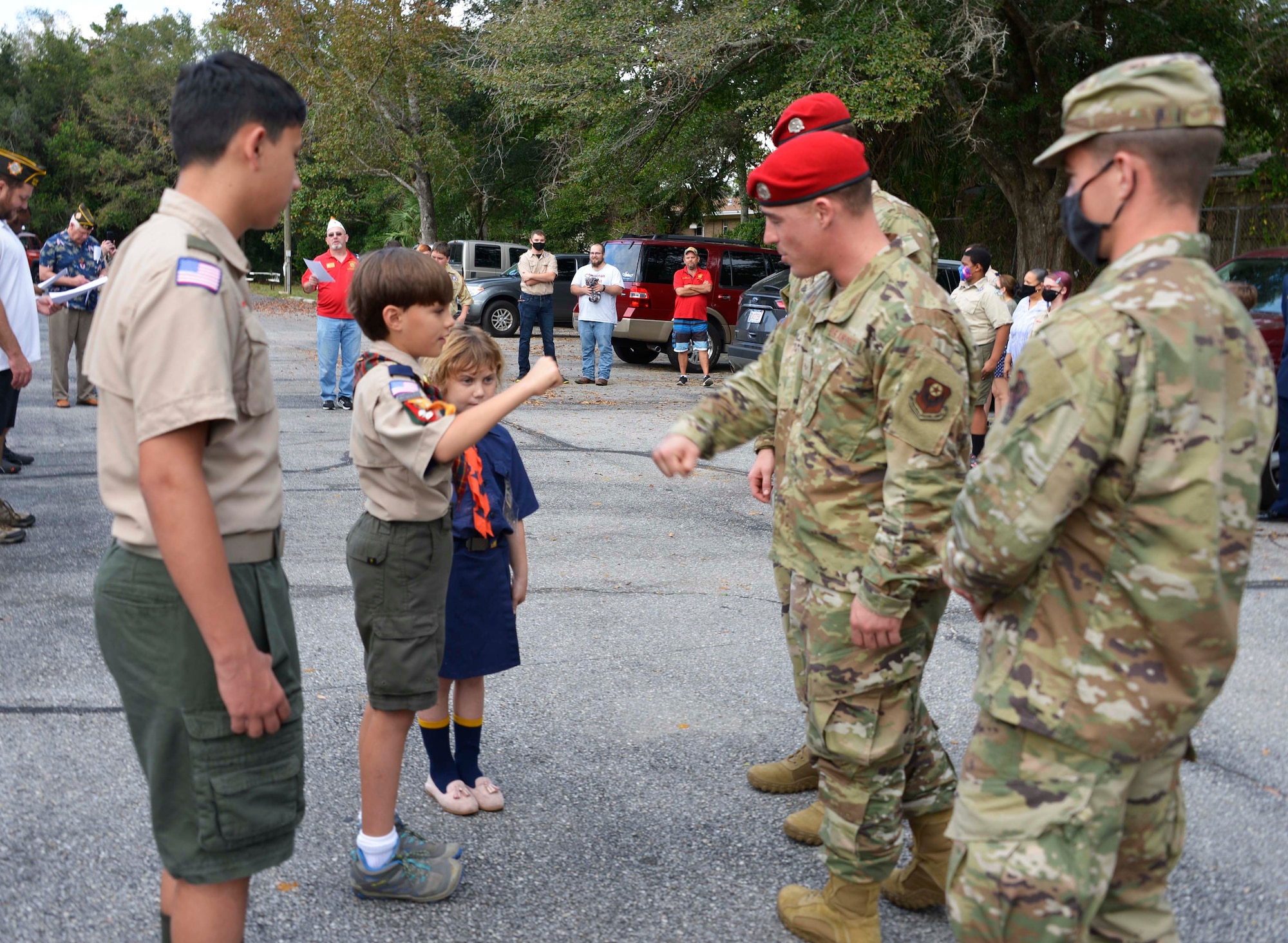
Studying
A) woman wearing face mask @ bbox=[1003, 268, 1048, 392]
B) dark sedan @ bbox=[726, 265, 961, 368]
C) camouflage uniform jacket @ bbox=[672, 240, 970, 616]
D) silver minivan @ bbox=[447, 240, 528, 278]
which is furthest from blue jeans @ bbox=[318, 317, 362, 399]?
silver minivan @ bbox=[447, 240, 528, 278]

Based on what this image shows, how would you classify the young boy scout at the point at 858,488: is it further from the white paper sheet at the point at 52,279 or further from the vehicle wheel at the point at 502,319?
the vehicle wheel at the point at 502,319

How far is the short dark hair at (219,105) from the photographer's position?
206 cm

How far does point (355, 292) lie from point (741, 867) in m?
2.07

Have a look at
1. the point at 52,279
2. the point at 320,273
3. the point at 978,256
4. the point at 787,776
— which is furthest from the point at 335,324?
the point at 787,776

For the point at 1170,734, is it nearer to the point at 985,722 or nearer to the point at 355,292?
the point at 985,722

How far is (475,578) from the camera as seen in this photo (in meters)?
3.49

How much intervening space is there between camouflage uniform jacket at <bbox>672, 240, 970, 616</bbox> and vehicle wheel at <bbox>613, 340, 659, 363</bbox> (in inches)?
610

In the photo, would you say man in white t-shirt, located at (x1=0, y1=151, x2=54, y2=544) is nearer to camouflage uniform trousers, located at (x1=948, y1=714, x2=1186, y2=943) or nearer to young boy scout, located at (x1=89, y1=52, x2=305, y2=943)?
young boy scout, located at (x1=89, y1=52, x2=305, y2=943)

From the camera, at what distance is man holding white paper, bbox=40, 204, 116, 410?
11039 millimetres

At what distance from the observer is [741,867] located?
11.0ft

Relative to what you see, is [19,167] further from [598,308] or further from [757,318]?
[757,318]

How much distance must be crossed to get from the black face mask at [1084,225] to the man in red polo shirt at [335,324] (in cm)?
1053

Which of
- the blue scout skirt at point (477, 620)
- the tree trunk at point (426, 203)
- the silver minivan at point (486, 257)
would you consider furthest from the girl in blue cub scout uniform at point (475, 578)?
the tree trunk at point (426, 203)

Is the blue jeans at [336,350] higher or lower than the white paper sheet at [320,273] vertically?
lower
